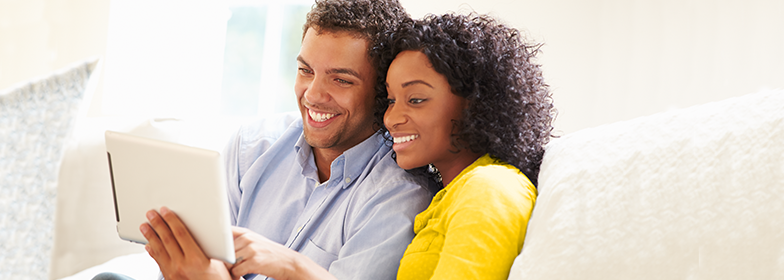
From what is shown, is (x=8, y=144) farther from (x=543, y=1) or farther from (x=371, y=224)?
→ (x=543, y=1)

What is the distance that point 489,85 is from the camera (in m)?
1.02

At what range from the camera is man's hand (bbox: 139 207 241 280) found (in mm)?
841

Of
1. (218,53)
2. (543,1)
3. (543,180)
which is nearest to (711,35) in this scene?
(543,1)

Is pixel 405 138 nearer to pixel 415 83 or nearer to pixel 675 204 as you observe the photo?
pixel 415 83

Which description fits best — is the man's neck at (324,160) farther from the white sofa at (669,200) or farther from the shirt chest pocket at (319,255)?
the white sofa at (669,200)

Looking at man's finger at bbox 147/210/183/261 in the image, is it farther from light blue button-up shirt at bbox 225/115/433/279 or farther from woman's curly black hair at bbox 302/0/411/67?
woman's curly black hair at bbox 302/0/411/67

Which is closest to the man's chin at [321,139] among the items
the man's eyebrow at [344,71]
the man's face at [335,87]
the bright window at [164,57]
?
the man's face at [335,87]

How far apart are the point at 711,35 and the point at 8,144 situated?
2.27 meters

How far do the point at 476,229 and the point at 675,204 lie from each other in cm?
25

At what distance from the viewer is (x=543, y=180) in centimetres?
89

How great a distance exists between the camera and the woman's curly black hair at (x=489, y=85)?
1.00 m

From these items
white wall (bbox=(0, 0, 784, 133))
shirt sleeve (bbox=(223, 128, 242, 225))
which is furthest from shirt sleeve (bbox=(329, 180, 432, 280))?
white wall (bbox=(0, 0, 784, 133))

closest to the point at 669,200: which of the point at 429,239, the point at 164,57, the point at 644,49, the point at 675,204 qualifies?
the point at 675,204

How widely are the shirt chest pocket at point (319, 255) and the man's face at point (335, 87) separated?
0.81ft
